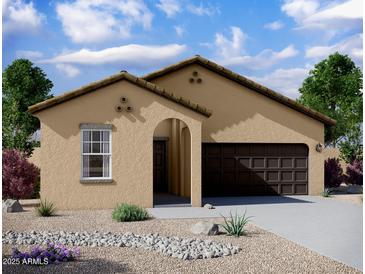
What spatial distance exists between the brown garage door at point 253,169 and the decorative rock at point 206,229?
970 cm

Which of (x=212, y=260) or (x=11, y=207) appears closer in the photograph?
(x=212, y=260)

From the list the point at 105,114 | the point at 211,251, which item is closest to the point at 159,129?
the point at 105,114

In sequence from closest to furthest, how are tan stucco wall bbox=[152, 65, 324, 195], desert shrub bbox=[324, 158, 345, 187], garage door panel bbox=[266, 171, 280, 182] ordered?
tan stucco wall bbox=[152, 65, 324, 195], garage door panel bbox=[266, 171, 280, 182], desert shrub bbox=[324, 158, 345, 187]

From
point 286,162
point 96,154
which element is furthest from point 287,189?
point 96,154

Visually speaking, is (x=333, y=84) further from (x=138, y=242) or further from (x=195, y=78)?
(x=138, y=242)

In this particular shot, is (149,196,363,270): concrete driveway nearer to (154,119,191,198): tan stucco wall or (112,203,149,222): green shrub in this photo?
(112,203,149,222): green shrub

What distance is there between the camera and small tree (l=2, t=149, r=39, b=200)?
2044 cm

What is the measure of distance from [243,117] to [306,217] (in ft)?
25.8

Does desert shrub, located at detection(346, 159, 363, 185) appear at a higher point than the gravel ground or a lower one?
higher

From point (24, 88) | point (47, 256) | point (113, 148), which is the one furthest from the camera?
point (24, 88)

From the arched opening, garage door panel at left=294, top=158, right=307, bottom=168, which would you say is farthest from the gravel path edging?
garage door panel at left=294, top=158, right=307, bottom=168

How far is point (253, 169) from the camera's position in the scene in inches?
928

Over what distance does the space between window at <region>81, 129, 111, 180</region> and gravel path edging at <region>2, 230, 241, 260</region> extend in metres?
5.34

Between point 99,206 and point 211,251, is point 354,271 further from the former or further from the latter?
point 99,206
